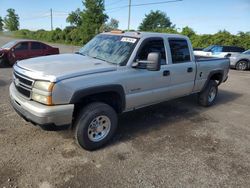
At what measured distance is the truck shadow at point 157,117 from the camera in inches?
194

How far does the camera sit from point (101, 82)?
3855 millimetres

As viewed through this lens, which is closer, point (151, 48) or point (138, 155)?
point (138, 155)

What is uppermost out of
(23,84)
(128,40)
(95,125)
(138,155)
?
(128,40)

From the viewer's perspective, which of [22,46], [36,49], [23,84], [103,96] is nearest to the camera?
[23,84]

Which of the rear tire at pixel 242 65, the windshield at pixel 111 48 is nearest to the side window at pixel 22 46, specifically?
the windshield at pixel 111 48

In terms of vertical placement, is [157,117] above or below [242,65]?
below

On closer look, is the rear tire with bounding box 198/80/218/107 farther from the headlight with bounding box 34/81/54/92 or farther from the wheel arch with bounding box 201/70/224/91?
the headlight with bounding box 34/81/54/92

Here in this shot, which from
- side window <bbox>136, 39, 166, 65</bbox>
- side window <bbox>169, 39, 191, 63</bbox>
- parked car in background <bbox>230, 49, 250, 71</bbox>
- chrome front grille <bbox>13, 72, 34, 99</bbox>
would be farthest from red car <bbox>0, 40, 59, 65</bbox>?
parked car in background <bbox>230, 49, 250, 71</bbox>

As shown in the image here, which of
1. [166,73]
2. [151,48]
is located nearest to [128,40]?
[151,48]

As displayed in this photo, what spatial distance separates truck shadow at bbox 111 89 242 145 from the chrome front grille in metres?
1.67

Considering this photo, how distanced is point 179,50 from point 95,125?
8.48ft

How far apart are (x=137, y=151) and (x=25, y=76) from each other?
2135 mm

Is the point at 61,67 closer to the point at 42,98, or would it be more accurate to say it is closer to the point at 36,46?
the point at 42,98

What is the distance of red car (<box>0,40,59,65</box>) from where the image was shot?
12117 mm
